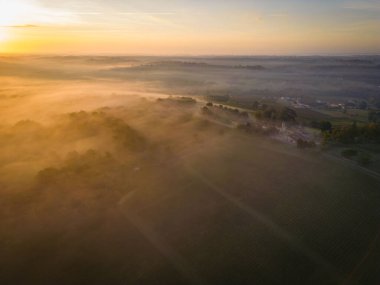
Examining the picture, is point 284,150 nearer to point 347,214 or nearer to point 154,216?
point 347,214

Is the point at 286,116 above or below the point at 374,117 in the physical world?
above

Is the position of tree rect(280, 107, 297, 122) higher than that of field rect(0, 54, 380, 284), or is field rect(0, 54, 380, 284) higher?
A: tree rect(280, 107, 297, 122)

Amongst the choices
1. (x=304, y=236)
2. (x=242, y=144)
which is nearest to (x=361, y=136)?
(x=242, y=144)

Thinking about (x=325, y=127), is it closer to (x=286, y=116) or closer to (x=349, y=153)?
(x=286, y=116)

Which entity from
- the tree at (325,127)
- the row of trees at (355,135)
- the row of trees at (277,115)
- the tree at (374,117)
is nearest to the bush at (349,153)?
the row of trees at (355,135)

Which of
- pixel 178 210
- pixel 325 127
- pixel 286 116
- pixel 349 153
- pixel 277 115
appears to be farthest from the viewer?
pixel 277 115

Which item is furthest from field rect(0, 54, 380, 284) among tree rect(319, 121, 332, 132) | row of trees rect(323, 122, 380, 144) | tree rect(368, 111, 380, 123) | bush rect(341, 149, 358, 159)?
tree rect(368, 111, 380, 123)

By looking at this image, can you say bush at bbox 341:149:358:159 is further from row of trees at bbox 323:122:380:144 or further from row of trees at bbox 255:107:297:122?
row of trees at bbox 255:107:297:122

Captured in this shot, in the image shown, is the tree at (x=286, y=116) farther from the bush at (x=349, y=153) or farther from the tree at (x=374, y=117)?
the bush at (x=349, y=153)

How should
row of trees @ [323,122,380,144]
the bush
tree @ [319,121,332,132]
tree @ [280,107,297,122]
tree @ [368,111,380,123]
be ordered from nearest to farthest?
1. the bush
2. row of trees @ [323,122,380,144]
3. tree @ [319,121,332,132]
4. tree @ [280,107,297,122]
5. tree @ [368,111,380,123]

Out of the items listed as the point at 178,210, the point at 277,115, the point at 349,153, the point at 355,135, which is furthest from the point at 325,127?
the point at 178,210
